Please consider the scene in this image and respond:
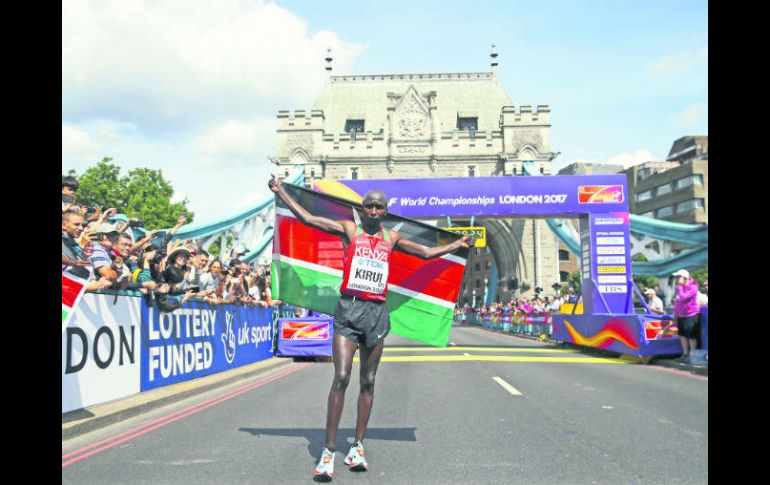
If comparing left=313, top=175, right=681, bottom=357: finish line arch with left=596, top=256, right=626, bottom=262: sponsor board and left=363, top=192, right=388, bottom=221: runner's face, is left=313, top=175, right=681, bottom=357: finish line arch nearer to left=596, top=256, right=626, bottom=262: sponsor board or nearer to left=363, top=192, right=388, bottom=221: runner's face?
left=596, top=256, right=626, bottom=262: sponsor board

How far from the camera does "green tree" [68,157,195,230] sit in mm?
53688

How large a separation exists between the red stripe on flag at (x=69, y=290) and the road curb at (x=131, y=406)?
1.18 m

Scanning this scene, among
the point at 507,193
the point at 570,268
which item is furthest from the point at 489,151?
the point at 570,268

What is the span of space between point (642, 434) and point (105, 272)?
20.8ft

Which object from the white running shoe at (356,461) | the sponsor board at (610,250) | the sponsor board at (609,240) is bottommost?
the white running shoe at (356,461)

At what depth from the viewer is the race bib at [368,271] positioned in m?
5.12

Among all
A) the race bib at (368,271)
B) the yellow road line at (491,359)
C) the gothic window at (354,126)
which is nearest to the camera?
the race bib at (368,271)

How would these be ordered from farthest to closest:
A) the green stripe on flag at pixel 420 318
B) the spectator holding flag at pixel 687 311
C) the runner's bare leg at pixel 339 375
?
the spectator holding flag at pixel 687 311 → the green stripe on flag at pixel 420 318 → the runner's bare leg at pixel 339 375

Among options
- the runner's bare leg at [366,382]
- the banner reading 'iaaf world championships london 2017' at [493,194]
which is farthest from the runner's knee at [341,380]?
the banner reading 'iaaf world championships london 2017' at [493,194]

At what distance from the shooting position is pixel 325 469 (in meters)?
4.54

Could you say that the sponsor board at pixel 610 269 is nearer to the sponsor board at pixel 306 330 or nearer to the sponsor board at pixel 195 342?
the sponsor board at pixel 306 330

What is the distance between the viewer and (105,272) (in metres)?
7.87

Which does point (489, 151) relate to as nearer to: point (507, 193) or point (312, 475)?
point (507, 193)

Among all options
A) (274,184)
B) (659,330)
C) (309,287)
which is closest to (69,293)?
(309,287)
